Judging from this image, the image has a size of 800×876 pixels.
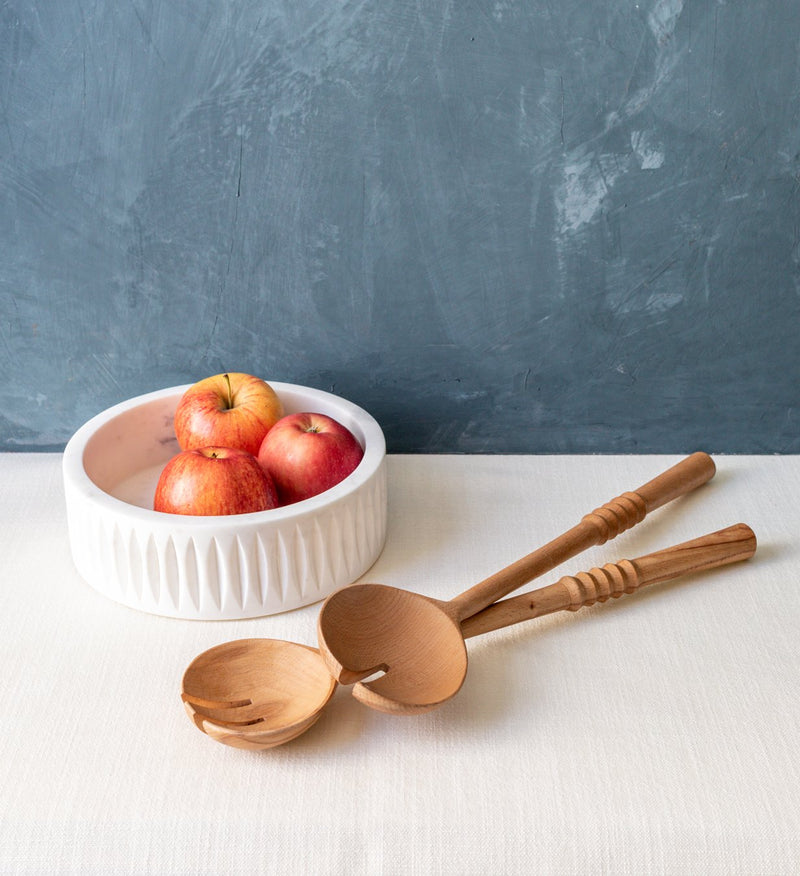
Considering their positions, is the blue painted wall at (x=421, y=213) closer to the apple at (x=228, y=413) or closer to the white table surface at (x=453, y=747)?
the apple at (x=228, y=413)

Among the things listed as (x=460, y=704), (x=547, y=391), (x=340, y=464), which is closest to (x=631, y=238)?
(x=547, y=391)

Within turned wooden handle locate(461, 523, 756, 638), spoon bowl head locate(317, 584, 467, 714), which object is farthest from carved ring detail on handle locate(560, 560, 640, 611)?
spoon bowl head locate(317, 584, 467, 714)

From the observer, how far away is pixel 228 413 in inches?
33.9

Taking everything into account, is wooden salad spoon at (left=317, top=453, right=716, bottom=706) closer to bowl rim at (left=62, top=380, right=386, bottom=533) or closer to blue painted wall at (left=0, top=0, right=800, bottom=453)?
bowl rim at (left=62, top=380, right=386, bottom=533)

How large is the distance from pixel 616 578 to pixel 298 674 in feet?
0.87

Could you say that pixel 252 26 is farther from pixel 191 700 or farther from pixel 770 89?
pixel 191 700

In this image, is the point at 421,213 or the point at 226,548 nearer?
the point at 226,548

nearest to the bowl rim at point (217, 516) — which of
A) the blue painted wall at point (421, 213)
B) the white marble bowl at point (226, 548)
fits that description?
the white marble bowl at point (226, 548)

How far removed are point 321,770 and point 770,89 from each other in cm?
72

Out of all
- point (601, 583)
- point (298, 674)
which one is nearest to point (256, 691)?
point (298, 674)

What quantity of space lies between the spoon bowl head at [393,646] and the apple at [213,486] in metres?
0.12

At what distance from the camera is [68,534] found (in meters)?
0.87

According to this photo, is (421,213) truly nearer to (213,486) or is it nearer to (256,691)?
(213,486)

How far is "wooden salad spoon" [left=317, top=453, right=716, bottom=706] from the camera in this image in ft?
2.15
